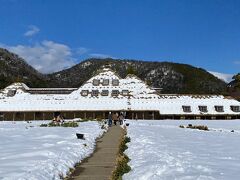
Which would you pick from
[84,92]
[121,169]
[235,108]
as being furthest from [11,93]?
[121,169]

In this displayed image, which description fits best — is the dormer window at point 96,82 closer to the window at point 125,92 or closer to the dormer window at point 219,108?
the window at point 125,92

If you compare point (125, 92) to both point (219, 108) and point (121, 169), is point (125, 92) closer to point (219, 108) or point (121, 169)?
point (219, 108)

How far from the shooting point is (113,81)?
3022 inches

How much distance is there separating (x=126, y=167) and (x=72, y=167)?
221 centimetres

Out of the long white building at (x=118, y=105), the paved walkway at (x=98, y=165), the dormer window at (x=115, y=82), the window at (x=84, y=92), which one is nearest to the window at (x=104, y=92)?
the long white building at (x=118, y=105)

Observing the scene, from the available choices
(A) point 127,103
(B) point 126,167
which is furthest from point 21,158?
(A) point 127,103

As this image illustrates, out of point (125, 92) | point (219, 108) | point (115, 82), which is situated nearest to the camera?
point (219, 108)

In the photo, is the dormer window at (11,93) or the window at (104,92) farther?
the dormer window at (11,93)

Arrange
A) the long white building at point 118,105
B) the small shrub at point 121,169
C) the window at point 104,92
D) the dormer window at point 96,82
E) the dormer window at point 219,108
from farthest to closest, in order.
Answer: the dormer window at point 96,82 → the window at point 104,92 → the dormer window at point 219,108 → the long white building at point 118,105 → the small shrub at point 121,169

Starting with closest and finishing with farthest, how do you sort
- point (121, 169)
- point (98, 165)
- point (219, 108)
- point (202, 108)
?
point (121, 169) → point (98, 165) → point (202, 108) → point (219, 108)

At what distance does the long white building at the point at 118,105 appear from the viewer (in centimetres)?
6844

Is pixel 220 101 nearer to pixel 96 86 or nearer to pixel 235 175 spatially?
pixel 96 86

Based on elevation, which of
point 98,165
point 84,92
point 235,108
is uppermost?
point 84,92

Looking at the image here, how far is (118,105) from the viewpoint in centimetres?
6862
